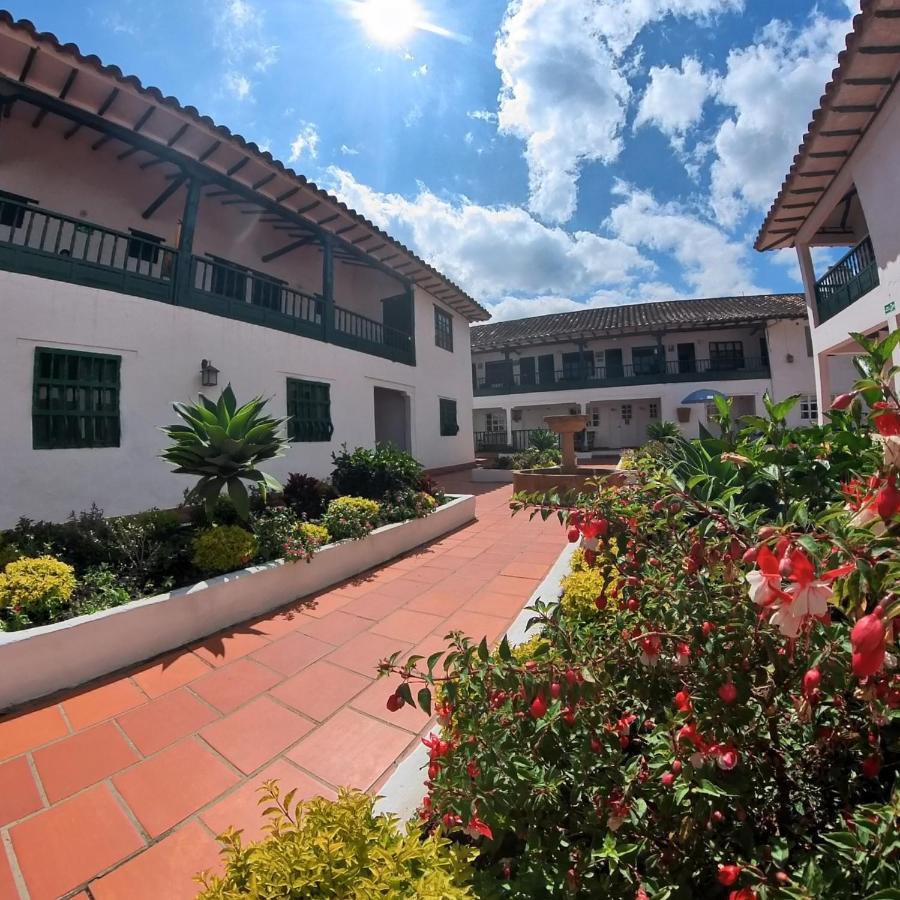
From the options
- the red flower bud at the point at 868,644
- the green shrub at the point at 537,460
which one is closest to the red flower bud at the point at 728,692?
the red flower bud at the point at 868,644

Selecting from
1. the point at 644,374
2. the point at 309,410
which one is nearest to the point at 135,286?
the point at 309,410

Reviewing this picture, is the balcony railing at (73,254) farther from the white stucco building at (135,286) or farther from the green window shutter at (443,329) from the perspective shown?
the green window shutter at (443,329)

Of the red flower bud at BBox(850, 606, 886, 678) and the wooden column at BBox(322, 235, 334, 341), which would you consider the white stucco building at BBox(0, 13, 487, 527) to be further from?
the red flower bud at BBox(850, 606, 886, 678)

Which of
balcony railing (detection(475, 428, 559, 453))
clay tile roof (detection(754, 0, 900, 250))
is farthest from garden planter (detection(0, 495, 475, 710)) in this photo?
balcony railing (detection(475, 428, 559, 453))

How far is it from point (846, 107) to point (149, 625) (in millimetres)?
10803

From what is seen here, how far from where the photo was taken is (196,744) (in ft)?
7.52

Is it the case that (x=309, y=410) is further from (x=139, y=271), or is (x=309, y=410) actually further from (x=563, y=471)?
(x=563, y=471)

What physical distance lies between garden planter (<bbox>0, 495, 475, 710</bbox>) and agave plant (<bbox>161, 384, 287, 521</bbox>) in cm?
80

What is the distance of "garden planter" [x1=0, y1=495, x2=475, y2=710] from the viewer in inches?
106

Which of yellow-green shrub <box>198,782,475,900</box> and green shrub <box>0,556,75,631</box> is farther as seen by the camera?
green shrub <box>0,556,75,631</box>

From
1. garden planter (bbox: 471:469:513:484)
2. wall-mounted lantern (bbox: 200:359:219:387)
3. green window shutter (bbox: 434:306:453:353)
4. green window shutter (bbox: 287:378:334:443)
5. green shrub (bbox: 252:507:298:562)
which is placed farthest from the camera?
green window shutter (bbox: 434:306:453:353)

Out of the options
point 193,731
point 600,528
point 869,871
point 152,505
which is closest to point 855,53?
point 600,528

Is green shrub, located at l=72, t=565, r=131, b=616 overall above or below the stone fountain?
below

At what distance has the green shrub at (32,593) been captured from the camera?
9.66ft
